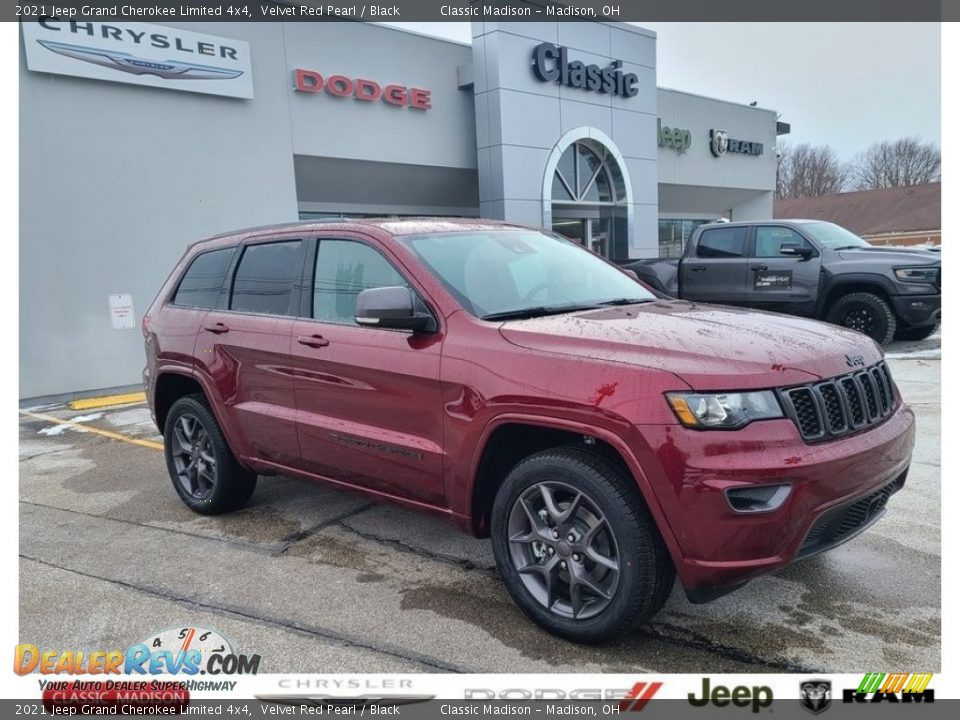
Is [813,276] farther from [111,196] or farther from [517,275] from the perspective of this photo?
[111,196]

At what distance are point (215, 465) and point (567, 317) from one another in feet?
9.09

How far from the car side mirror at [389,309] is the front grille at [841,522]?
1937 millimetres

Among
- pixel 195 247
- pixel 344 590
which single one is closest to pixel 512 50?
pixel 195 247

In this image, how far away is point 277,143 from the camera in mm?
12125

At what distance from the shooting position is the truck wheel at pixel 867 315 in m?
9.65

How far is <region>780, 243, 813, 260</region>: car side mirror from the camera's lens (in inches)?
393

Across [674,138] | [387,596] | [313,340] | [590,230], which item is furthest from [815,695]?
[674,138]

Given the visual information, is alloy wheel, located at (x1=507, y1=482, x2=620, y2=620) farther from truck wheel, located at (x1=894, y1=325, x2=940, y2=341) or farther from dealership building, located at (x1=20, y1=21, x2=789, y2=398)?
truck wheel, located at (x1=894, y1=325, x2=940, y2=341)

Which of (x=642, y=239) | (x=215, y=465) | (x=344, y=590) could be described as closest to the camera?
(x=344, y=590)

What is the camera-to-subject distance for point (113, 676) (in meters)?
2.97

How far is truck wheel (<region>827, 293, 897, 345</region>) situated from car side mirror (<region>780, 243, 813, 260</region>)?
0.80 meters

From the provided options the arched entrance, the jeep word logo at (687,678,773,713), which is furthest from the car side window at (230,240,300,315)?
the arched entrance

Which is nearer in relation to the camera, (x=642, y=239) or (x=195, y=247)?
(x=195, y=247)

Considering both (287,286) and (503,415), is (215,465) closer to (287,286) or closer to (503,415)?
(287,286)
